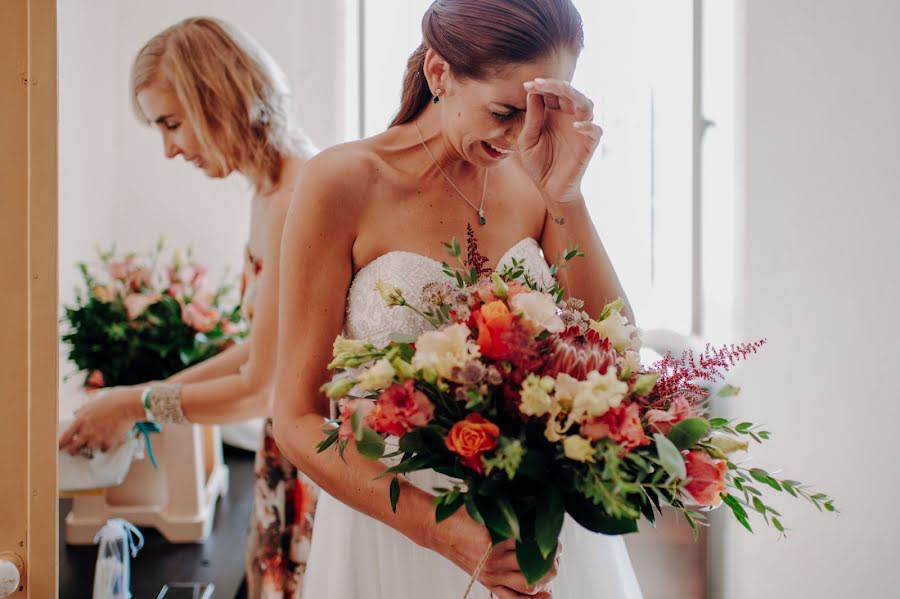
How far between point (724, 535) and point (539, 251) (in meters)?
1.70

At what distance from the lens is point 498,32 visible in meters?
1.06

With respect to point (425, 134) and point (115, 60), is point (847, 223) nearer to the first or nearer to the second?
point (425, 134)

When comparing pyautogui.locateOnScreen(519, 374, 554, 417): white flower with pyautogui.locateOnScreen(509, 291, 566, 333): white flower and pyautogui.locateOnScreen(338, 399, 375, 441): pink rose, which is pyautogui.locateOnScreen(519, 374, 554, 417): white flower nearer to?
pyautogui.locateOnScreen(509, 291, 566, 333): white flower

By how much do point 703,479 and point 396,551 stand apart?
551 mm

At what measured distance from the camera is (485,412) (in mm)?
842

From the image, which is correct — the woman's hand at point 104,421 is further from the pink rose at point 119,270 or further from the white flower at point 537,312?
the white flower at point 537,312

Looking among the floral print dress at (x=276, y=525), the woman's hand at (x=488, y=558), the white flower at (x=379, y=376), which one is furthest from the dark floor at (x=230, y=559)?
the white flower at (x=379, y=376)

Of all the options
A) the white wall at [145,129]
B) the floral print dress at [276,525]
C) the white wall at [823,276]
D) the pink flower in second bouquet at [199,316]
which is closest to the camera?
the floral print dress at [276,525]

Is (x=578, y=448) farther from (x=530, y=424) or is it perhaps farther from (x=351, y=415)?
(x=351, y=415)

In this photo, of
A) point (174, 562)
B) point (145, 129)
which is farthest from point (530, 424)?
point (145, 129)

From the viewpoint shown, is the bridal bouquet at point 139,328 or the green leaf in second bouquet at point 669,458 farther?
the bridal bouquet at point 139,328

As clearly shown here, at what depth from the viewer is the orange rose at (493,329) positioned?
819 millimetres

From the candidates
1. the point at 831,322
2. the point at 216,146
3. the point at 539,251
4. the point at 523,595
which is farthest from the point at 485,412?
the point at 831,322

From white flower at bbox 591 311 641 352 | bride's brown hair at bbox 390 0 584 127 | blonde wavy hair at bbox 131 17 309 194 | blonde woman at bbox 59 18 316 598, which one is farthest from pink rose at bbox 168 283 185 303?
white flower at bbox 591 311 641 352
